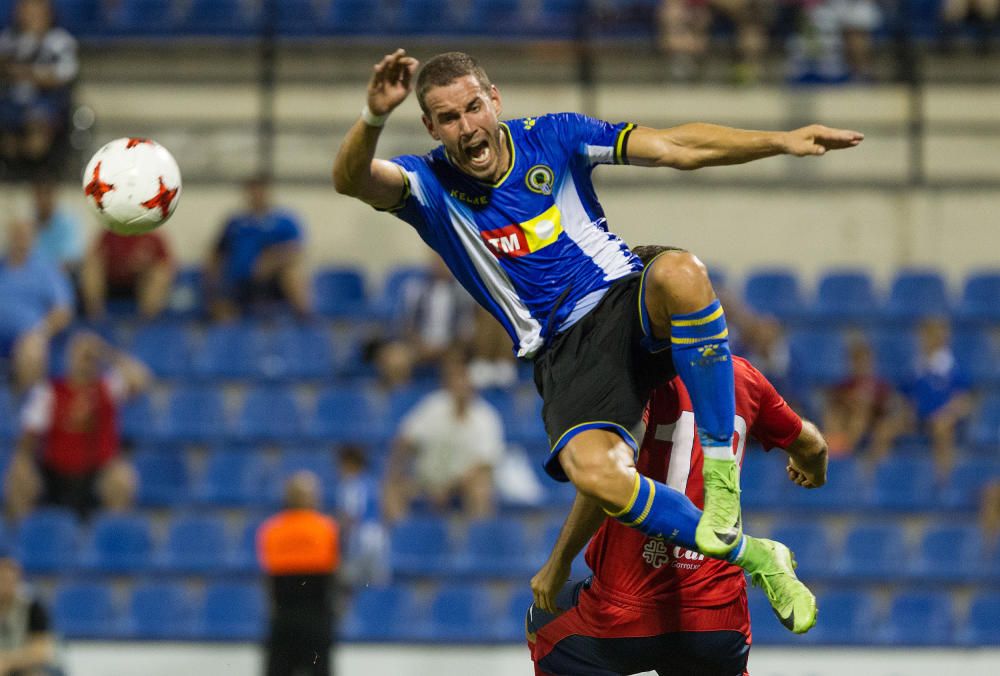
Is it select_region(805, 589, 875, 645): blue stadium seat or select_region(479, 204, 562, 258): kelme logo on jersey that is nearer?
select_region(479, 204, 562, 258): kelme logo on jersey

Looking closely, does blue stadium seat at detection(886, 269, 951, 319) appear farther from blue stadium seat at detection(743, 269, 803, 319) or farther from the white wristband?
the white wristband

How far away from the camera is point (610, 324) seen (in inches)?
219

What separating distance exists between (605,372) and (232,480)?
7.09 m

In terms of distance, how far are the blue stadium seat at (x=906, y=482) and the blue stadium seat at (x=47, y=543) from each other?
234 inches

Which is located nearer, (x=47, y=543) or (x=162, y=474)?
(x=47, y=543)

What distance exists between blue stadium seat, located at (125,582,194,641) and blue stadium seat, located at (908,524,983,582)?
5169 millimetres

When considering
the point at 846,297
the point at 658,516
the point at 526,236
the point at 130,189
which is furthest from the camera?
the point at 846,297

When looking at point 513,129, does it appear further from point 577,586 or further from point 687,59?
point 687,59

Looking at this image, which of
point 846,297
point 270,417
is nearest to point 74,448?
point 270,417

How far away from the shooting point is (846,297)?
533 inches

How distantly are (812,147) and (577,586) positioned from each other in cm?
185

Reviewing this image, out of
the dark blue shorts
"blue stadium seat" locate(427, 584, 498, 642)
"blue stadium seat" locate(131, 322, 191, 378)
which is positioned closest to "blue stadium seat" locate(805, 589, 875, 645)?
"blue stadium seat" locate(427, 584, 498, 642)

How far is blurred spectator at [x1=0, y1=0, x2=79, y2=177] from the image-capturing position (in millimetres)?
14008

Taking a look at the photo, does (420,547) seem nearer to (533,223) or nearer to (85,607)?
(85,607)
